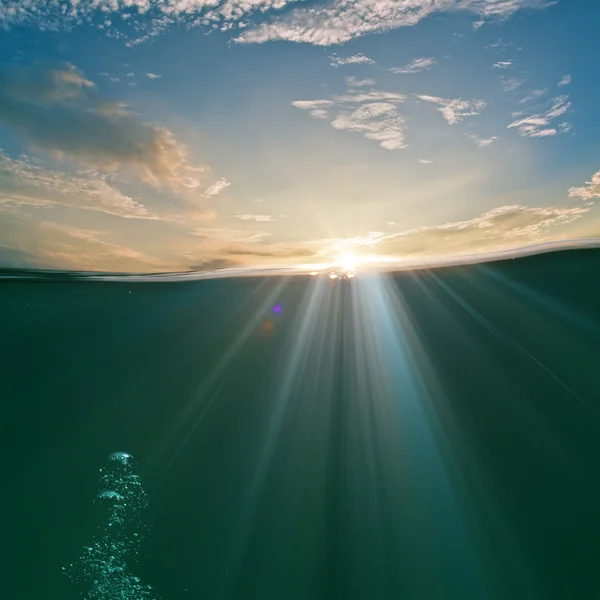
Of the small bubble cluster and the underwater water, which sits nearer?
the small bubble cluster

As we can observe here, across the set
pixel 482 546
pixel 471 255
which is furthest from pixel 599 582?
pixel 471 255

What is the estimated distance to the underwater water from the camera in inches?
125

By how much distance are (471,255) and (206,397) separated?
9.03 m

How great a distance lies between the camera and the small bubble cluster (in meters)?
2.89

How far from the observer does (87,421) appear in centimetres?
557

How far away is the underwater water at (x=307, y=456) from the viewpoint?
318 cm

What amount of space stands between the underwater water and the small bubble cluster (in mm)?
16

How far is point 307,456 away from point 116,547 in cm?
218

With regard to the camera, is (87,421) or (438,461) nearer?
(438,461)

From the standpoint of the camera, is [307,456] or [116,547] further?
[307,456]

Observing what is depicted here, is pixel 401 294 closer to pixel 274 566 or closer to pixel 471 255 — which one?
pixel 471 255

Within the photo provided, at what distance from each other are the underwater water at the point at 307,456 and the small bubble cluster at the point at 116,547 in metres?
0.02

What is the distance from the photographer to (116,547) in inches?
129

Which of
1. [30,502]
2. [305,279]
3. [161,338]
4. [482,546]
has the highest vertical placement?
[305,279]
